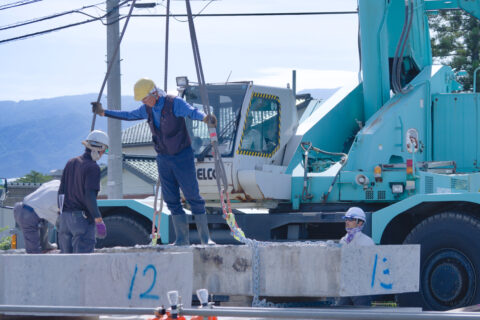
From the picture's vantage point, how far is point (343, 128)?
1313 cm

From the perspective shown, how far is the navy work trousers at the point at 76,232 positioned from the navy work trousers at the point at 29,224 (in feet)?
3.34

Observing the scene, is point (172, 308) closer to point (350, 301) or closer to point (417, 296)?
point (350, 301)

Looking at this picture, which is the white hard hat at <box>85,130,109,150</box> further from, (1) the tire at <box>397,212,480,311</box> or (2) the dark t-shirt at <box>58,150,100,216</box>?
(1) the tire at <box>397,212,480,311</box>

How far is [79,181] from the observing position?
911 centimetres

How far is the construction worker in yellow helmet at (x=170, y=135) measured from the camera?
948cm

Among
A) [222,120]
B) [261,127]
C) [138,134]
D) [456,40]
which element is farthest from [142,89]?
[138,134]

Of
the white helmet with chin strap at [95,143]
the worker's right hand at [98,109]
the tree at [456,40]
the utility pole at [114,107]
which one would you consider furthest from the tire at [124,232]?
the tree at [456,40]

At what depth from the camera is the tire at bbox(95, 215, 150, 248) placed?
12375mm

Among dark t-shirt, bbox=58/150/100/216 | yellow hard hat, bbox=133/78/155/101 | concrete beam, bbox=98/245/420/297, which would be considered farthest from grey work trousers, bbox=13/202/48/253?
concrete beam, bbox=98/245/420/297

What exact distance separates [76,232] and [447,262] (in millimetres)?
4751

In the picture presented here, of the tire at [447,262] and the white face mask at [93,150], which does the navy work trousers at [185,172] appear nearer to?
the white face mask at [93,150]

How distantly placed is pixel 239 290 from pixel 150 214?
3.71m

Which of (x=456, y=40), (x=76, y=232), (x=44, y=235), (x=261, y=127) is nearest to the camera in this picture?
(x=76, y=232)

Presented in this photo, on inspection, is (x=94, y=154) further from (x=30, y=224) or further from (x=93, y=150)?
(x=30, y=224)
